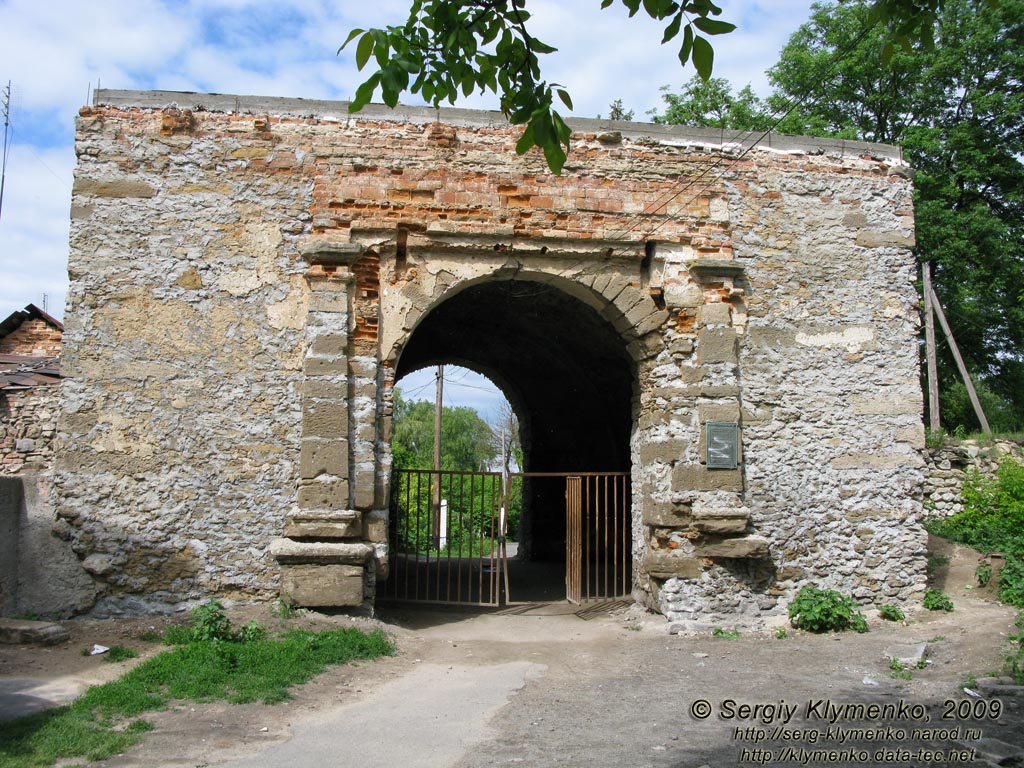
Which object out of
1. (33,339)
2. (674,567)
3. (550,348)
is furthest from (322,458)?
(33,339)

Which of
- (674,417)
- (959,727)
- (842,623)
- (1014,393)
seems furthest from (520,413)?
(1014,393)

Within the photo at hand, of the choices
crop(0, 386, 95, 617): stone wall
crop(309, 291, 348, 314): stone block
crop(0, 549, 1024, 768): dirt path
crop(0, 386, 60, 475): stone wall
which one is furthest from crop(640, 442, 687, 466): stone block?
crop(0, 386, 60, 475): stone wall

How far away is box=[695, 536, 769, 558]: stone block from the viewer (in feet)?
25.1

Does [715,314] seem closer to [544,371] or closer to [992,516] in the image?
[544,371]

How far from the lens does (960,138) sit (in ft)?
55.2

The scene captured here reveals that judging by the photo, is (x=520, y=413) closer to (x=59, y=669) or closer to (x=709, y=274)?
(x=709, y=274)

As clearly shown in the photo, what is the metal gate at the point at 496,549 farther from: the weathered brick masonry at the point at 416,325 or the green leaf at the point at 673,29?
the green leaf at the point at 673,29

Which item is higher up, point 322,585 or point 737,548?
point 737,548

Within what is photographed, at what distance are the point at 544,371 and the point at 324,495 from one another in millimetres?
6521

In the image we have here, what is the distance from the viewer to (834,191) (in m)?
8.57

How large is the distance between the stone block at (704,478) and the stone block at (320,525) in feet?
10.4

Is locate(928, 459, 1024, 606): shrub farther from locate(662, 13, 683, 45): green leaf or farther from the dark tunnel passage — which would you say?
locate(662, 13, 683, 45): green leaf

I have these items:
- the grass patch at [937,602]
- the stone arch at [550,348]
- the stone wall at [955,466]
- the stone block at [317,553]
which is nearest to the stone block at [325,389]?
the stone arch at [550,348]

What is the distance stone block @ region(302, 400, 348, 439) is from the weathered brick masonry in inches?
1.1
